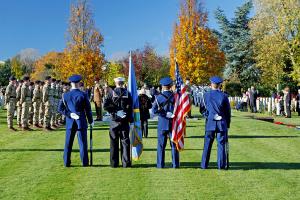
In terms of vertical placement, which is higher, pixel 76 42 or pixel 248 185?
pixel 76 42

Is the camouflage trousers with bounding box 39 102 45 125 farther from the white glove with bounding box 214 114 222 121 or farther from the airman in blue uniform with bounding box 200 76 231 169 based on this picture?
the white glove with bounding box 214 114 222 121

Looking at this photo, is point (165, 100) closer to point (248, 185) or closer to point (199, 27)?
point (248, 185)

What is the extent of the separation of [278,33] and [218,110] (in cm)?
3731

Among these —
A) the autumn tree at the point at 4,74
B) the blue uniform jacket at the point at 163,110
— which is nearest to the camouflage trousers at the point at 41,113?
the blue uniform jacket at the point at 163,110

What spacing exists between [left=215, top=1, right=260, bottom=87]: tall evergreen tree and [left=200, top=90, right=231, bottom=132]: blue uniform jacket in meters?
52.5

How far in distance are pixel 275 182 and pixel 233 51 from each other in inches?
2250

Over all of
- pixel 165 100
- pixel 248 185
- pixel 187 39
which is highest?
pixel 187 39

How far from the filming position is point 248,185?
10.1m

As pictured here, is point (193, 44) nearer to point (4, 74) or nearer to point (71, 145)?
point (71, 145)

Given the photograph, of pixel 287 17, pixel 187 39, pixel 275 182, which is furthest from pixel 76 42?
pixel 275 182

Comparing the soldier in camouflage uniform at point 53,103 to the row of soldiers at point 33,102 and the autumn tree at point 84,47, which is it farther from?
the autumn tree at point 84,47

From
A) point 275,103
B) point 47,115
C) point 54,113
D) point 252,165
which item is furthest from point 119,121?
point 275,103

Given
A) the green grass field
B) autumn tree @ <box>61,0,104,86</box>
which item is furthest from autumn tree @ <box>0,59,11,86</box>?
the green grass field

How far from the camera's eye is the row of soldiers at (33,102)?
21281 millimetres
